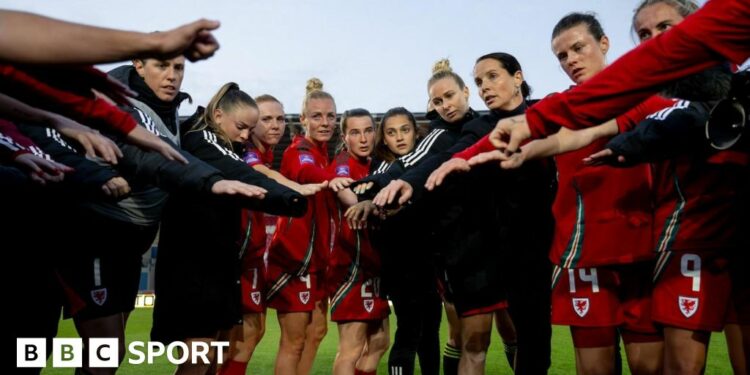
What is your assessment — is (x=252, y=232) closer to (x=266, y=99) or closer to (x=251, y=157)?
(x=251, y=157)

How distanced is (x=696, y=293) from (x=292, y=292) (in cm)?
289

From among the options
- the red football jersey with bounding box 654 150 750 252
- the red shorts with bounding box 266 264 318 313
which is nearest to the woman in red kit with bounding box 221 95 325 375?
the red shorts with bounding box 266 264 318 313

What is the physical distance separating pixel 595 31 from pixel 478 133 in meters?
0.89

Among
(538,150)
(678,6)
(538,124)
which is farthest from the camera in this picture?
(678,6)

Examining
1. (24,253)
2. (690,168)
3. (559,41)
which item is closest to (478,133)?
Answer: (559,41)

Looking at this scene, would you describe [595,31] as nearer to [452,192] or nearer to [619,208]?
[619,208]

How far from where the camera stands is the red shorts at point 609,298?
329 cm

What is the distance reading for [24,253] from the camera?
10.7ft

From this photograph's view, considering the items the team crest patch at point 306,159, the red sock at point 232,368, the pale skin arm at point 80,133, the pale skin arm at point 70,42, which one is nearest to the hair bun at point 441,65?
the team crest patch at point 306,159

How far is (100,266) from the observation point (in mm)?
3713

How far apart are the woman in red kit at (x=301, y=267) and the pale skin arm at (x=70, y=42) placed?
322 centimetres

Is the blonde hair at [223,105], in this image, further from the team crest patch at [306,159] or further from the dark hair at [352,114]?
the dark hair at [352,114]

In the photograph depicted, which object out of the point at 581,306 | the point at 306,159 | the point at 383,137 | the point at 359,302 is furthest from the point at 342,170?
the point at 581,306

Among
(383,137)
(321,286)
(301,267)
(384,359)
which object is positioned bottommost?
(384,359)
